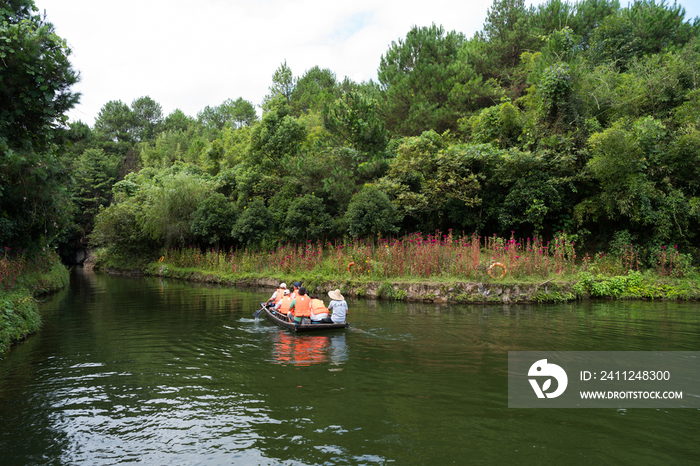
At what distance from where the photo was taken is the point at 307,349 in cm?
848

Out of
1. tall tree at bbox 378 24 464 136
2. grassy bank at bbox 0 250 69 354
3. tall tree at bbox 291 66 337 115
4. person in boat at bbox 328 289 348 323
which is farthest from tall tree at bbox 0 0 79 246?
tall tree at bbox 291 66 337 115

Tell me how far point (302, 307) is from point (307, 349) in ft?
5.23

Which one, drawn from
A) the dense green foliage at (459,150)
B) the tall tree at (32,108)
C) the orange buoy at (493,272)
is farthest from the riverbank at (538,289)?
the tall tree at (32,108)

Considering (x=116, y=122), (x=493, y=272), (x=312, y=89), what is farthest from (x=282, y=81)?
Result: (x=116, y=122)

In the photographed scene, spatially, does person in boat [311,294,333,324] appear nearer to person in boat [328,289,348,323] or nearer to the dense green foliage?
person in boat [328,289,348,323]

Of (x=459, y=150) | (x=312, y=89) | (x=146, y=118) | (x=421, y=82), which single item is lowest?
(x=459, y=150)

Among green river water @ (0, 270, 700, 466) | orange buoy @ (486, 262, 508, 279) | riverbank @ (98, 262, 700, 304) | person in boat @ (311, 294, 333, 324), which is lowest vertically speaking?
green river water @ (0, 270, 700, 466)

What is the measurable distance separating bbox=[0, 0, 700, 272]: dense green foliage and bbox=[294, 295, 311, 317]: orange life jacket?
22.1 feet

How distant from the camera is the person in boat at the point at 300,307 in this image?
9.88 metres

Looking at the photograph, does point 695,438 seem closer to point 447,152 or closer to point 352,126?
point 447,152

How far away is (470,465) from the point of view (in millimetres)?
4043

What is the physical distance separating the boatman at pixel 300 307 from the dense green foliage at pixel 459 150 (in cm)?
671
